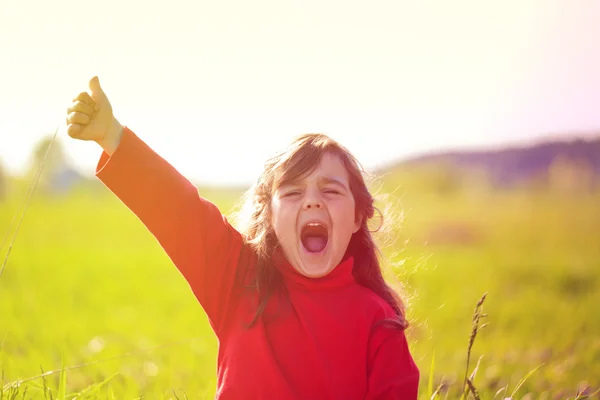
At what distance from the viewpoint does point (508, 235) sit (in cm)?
2105

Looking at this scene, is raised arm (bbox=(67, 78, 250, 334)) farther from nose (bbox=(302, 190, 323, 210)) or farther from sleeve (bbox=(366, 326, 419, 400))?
sleeve (bbox=(366, 326, 419, 400))

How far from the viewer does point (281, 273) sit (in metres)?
2.47

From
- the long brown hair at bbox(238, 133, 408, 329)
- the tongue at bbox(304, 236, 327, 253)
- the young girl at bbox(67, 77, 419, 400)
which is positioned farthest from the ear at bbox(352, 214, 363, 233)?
the tongue at bbox(304, 236, 327, 253)

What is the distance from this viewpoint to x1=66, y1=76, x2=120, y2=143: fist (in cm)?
212

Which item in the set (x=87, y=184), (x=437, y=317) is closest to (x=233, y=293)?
(x=437, y=317)

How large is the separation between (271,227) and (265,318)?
1.35ft

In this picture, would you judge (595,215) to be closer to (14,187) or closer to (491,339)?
(491,339)

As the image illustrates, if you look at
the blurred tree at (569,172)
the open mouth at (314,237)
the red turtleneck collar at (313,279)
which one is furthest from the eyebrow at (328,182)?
the blurred tree at (569,172)

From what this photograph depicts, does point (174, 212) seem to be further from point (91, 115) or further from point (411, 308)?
point (411, 308)

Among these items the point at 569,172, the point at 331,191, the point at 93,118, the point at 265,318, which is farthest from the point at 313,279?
the point at 569,172

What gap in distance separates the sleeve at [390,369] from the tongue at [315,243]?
39 cm

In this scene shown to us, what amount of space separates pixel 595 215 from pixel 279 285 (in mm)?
23102

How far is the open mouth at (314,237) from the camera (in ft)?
7.85

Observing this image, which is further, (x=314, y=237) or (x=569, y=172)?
(x=569, y=172)
